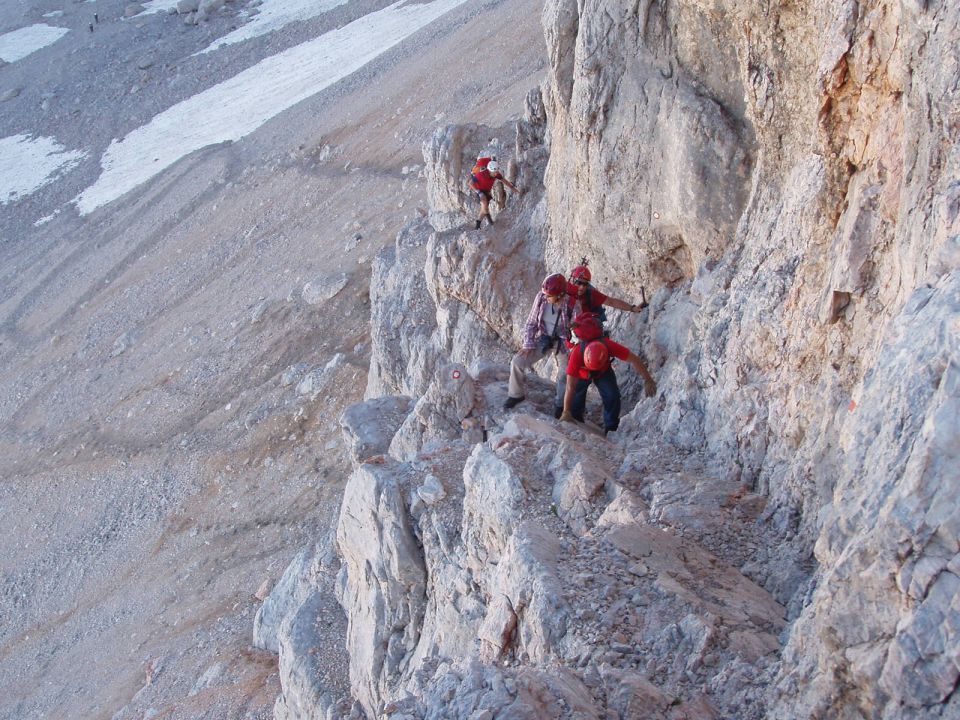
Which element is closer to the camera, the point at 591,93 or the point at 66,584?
the point at 591,93

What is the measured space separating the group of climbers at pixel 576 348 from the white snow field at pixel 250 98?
3195 centimetres

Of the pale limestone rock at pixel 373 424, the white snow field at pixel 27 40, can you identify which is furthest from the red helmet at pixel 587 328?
the white snow field at pixel 27 40

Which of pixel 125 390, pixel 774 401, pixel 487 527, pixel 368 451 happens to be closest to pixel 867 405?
pixel 774 401

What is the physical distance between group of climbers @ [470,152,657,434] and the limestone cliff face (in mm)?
Answer: 285

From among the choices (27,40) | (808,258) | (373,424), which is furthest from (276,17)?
(808,258)

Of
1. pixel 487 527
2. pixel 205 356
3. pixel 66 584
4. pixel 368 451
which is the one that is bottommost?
pixel 66 584

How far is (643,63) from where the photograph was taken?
35.4 feet

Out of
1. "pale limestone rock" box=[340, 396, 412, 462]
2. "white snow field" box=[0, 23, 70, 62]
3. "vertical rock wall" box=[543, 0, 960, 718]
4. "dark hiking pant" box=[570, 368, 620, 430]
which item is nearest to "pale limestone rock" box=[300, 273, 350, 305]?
"pale limestone rock" box=[340, 396, 412, 462]

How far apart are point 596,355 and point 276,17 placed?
47974mm

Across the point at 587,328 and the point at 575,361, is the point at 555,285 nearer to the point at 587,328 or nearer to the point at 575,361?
the point at 587,328

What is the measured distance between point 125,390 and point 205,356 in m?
2.88

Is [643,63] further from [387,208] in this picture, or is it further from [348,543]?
[387,208]

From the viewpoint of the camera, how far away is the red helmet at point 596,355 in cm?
998

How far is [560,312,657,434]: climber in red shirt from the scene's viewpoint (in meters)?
10.0
